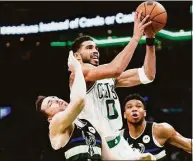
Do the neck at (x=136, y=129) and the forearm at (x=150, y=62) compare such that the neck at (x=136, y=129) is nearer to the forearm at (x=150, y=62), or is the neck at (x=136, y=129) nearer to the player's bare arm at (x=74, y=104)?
the forearm at (x=150, y=62)

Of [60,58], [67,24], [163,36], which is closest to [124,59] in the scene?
[67,24]

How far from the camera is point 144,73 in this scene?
14.9 feet

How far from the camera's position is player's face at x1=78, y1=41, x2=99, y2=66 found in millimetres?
4309

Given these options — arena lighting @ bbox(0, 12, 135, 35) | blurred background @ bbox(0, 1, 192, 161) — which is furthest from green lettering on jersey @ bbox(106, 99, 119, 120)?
arena lighting @ bbox(0, 12, 135, 35)

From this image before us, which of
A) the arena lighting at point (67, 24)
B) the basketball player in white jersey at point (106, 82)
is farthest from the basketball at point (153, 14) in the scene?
the arena lighting at point (67, 24)

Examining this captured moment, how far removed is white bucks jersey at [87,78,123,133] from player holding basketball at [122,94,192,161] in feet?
3.29

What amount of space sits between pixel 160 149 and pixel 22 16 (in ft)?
23.2

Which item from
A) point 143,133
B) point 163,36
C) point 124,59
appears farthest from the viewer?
point 163,36

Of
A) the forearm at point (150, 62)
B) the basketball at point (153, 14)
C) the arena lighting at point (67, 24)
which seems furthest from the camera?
the arena lighting at point (67, 24)

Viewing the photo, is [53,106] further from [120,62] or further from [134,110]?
[134,110]

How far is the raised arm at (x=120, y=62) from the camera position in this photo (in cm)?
400

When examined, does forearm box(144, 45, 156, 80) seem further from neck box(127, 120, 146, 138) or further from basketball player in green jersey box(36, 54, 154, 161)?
neck box(127, 120, 146, 138)

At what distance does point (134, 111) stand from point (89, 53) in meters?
1.24

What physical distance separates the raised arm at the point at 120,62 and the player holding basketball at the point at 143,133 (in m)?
1.30
